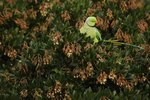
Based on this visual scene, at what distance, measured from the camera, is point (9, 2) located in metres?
11.2

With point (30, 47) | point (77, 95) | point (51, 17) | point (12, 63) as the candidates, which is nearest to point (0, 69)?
point (12, 63)

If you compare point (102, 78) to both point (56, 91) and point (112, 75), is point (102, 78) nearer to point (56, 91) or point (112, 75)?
point (112, 75)

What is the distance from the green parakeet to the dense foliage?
178 mm

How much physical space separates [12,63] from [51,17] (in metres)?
1.31

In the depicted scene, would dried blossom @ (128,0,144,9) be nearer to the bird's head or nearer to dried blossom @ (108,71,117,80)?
the bird's head

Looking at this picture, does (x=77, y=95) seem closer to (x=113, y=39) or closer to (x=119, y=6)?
(x=113, y=39)

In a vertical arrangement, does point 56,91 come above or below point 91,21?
below

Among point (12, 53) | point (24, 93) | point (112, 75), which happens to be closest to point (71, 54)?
point (112, 75)

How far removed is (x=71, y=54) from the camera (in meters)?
9.22

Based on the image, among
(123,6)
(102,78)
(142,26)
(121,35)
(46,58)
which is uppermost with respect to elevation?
(123,6)

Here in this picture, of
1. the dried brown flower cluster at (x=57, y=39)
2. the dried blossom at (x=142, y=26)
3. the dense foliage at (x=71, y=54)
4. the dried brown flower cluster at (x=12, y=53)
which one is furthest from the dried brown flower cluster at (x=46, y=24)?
the dried blossom at (x=142, y=26)

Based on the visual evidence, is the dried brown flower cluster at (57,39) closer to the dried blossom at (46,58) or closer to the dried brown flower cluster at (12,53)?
the dried blossom at (46,58)

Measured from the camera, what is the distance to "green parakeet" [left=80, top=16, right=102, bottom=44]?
31.7ft

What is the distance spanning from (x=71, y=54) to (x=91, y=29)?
0.79 m
